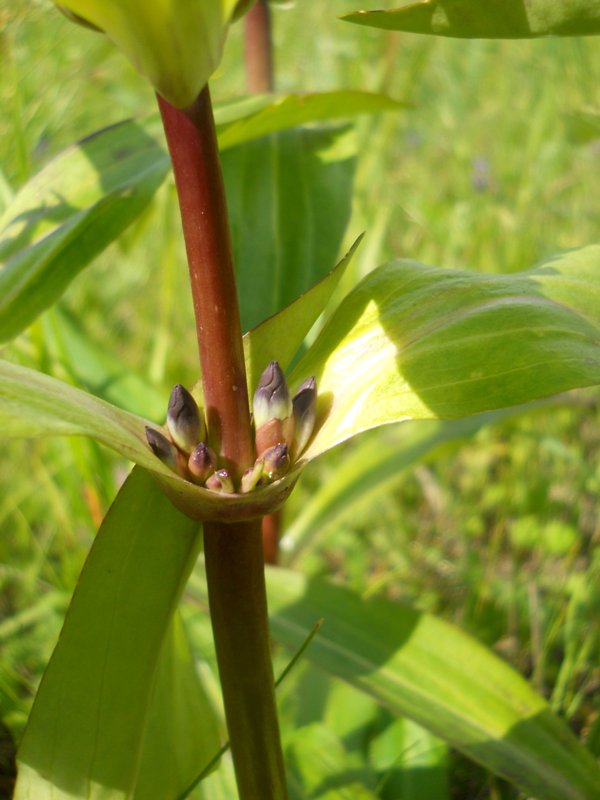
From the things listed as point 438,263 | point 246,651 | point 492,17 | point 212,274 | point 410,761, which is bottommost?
point 438,263

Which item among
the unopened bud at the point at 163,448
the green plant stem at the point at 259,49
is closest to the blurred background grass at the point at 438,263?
the green plant stem at the point at 259,49

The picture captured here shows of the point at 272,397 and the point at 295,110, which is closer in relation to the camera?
the point at 272,397

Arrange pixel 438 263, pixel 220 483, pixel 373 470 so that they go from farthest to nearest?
pixel 438 263, pixel 373 470, pixel 220 483

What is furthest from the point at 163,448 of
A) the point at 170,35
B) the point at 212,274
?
the point at 170,35

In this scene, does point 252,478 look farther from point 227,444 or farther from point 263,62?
point 263,62

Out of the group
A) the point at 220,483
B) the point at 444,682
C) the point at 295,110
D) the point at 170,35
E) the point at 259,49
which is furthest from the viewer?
the point at 259,49

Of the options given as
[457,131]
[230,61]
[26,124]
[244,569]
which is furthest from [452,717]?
[230,61]

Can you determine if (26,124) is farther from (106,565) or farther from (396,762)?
(396,762)

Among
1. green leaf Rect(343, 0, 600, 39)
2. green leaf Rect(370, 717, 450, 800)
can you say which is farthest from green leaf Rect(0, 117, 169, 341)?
green leaf Rect(370, 717, 450, 800)
